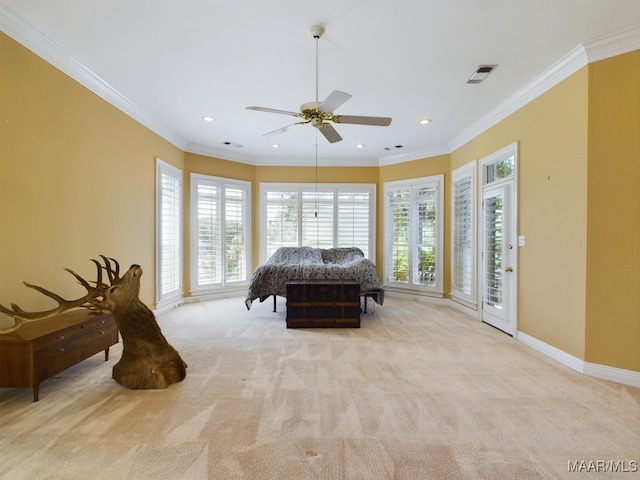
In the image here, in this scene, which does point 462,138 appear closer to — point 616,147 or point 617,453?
point 616,147

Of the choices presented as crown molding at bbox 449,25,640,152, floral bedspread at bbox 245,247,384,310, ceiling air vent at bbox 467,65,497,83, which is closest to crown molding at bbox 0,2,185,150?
floral bedspread at bbox 245,247,384,310

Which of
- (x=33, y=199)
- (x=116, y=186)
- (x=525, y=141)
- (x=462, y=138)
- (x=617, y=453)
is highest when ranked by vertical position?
(x=462, y=138)

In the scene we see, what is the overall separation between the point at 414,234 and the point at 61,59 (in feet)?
18.5

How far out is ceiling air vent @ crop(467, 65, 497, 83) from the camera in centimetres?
305

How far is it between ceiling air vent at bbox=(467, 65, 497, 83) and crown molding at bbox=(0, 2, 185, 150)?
4072 millimetres

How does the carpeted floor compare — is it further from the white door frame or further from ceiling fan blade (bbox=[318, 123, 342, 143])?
ceiling fan blade (bbox=[318, 123, 342, 143])

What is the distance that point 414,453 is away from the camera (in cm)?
174

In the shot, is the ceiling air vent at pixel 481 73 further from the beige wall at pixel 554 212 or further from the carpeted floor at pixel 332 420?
the carpeted floor at pixel 332 420

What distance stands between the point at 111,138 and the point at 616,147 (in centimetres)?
531

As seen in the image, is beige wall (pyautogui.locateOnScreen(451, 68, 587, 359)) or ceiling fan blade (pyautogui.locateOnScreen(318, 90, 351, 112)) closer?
ceiling fan blade (pyautogui.locateOnScreen(318, 90, 351, 112))

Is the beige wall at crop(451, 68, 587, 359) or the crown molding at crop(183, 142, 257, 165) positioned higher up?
the crown molding at crop(183, 142, 257, 165)

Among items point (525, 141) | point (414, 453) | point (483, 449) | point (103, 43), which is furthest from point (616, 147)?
point (103, 43)

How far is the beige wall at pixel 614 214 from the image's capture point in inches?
100

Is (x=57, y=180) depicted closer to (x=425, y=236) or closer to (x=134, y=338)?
(x=134, y=338)
